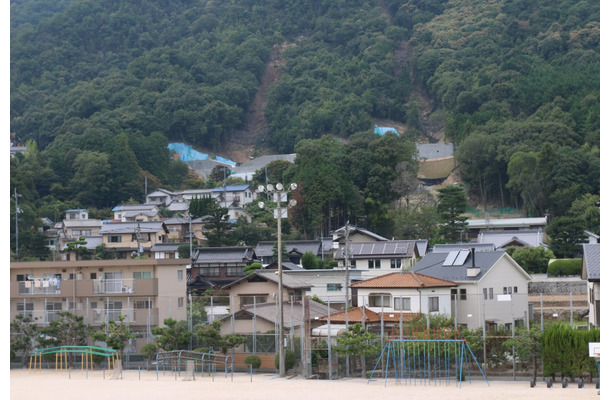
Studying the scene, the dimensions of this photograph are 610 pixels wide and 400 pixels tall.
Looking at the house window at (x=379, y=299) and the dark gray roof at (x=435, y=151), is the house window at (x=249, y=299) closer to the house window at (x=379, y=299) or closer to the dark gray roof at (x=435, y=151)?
the house window at (x=379, y=299)

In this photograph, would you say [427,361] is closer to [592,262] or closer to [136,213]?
[592,262]

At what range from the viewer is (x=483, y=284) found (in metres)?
26.8

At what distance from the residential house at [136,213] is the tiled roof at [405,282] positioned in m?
35.7

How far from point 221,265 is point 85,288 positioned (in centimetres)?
1741

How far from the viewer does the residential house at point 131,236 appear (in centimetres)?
5209

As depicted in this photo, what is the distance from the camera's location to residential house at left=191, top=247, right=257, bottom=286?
139 feet

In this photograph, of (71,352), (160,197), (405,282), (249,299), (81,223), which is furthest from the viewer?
(160,197)

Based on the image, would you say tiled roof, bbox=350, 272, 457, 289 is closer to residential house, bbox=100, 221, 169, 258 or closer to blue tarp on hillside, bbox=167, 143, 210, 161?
residential house, bbox=100, 221, 169, 258

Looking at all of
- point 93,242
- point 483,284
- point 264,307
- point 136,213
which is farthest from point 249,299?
point 136,213

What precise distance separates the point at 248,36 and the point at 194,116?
2927cm

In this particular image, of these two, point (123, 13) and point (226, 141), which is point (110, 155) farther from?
point (123, 13)

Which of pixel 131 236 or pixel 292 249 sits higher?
pixel 131 236

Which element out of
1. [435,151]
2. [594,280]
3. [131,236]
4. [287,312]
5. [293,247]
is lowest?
[287,312]

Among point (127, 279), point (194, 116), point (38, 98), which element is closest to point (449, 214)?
point (127, 279)
